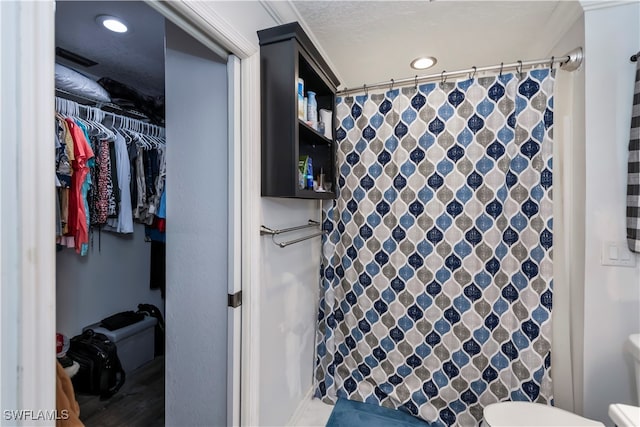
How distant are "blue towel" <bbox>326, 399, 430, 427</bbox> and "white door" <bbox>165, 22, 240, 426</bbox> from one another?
0.77 metres

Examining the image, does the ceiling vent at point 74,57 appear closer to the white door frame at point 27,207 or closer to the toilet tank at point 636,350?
the white door frame at point 27,207

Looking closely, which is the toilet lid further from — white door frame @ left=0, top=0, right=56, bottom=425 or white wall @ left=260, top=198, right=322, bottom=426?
white door frame @ left=0, top=0, right=56, bottom=425

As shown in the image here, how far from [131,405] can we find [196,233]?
1477 millimetres

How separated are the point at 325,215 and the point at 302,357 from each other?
917mm

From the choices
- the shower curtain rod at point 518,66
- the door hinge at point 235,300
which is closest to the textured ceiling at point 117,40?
the shower curtain rod at point 518,66

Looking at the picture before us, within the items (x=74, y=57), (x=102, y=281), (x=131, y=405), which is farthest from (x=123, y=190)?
(x=131, y=405)

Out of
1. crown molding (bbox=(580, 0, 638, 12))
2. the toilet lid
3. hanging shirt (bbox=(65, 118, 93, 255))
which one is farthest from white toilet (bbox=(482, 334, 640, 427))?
hanging shirt (bbox=(65, 118, 93, 255))

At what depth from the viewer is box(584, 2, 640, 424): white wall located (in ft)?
4.30

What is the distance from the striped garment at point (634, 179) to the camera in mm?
1225

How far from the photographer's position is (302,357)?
71.7 inches

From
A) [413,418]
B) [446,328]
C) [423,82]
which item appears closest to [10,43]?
[423,82]

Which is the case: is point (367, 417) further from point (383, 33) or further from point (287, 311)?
point (383, 33)

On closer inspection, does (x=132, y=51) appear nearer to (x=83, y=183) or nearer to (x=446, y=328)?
(x=83, y=183)

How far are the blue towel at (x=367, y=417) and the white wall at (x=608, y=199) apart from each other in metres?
0.90
